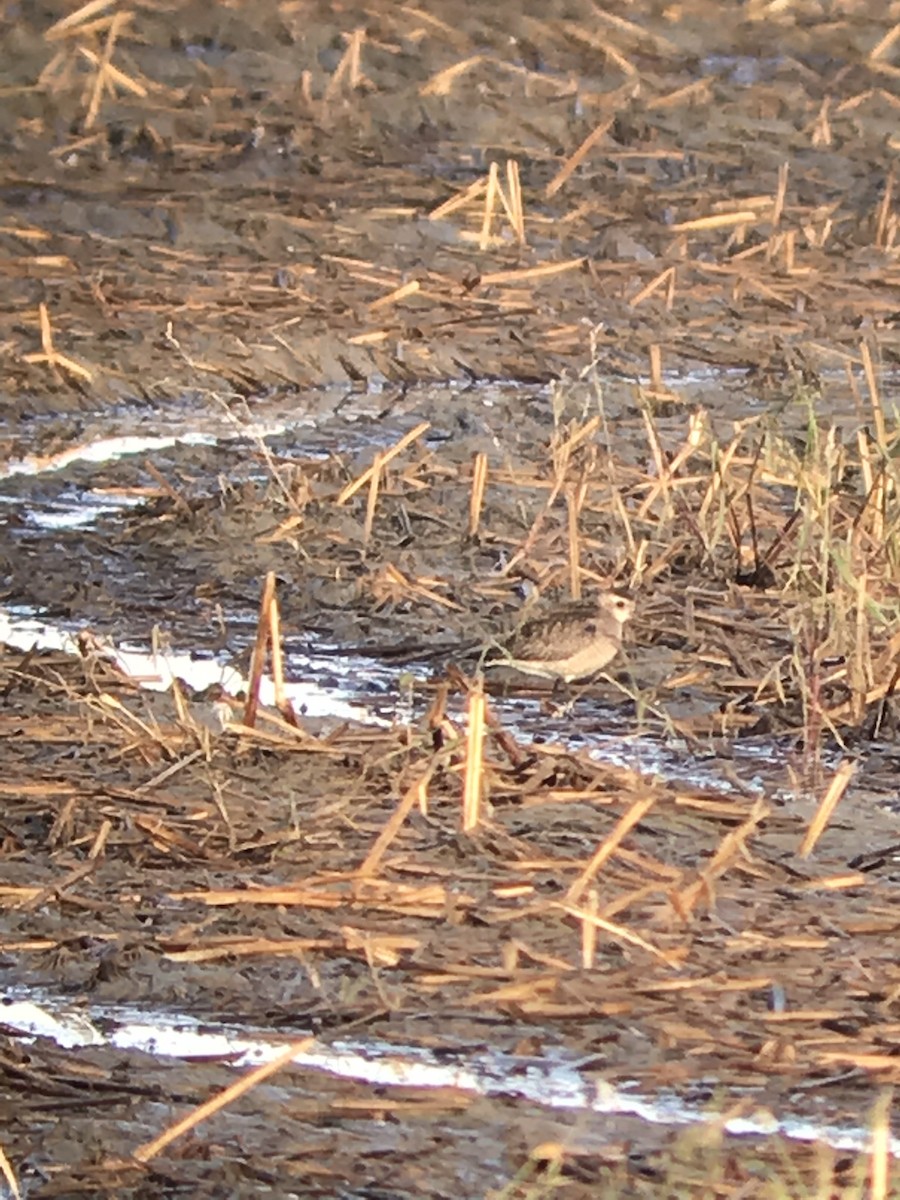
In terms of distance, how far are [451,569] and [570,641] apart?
1124 millimetres

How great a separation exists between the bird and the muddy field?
0.12m

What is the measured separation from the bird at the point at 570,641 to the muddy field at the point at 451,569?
12 centimetres

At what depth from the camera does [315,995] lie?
4000 mm

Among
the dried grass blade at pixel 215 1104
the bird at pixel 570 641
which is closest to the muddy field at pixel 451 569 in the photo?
the dried grass blade at pixel 215 1104

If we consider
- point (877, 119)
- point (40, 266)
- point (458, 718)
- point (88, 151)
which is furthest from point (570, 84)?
point (458, 718)

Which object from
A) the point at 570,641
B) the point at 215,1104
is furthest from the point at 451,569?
the point at 215,1104

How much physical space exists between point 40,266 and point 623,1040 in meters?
5.56

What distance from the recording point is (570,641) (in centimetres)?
554

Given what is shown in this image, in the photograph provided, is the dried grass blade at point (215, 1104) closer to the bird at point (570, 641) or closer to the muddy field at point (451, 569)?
the muddy field at point (451, 569)

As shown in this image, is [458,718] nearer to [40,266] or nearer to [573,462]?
[573,462]

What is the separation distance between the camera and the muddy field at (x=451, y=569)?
378 cm

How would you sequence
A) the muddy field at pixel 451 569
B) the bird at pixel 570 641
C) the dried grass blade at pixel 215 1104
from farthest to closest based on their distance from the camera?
the bird at pixel 570 641, the muddy field at pixel 451 569, the dried grass blade at pixel 215 1104

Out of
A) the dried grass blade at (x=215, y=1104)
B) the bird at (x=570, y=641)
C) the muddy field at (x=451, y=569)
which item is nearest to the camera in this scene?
the dried grass blade at (x=215, y=1104)

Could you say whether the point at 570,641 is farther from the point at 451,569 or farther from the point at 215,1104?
the point at 215,1104
